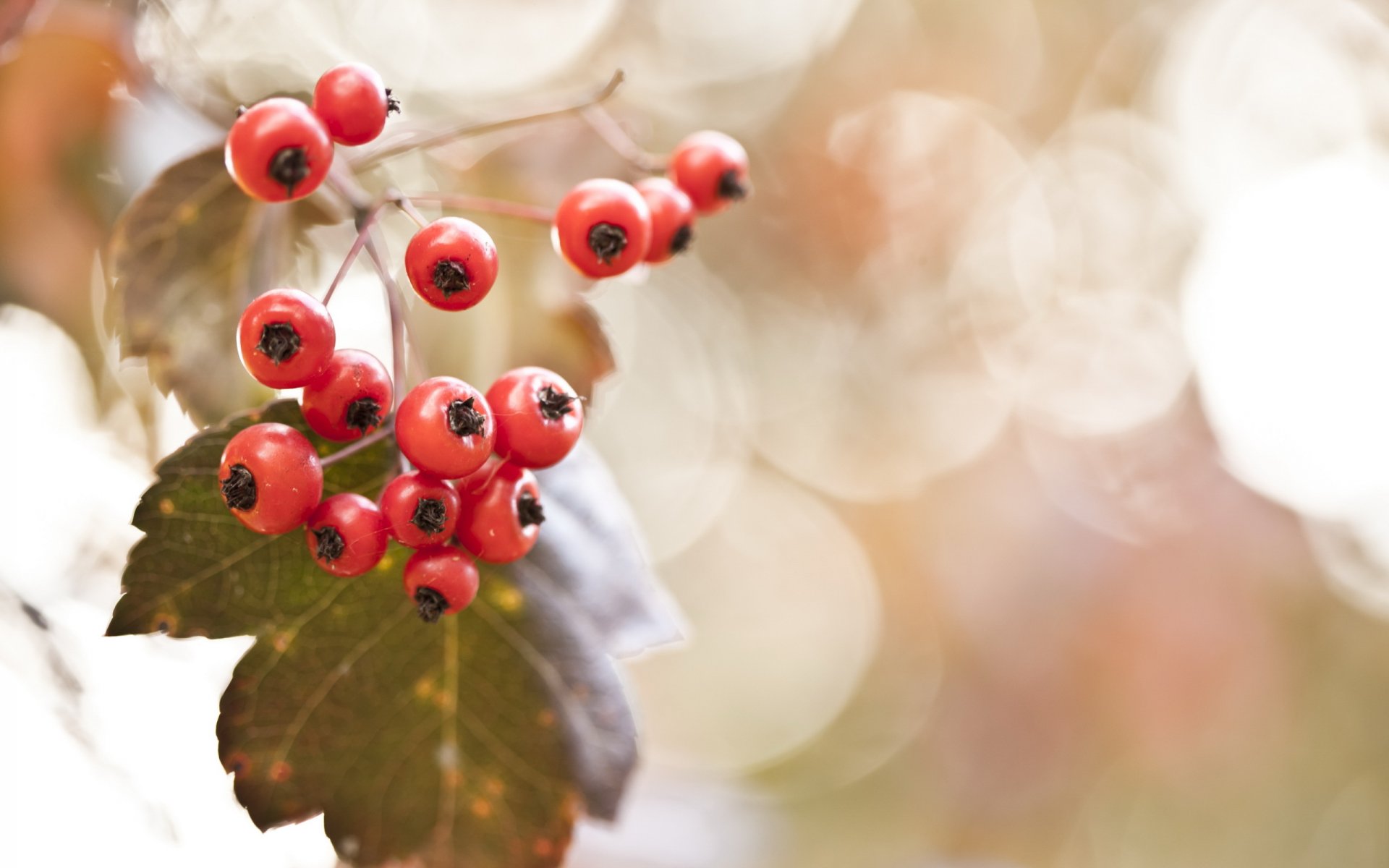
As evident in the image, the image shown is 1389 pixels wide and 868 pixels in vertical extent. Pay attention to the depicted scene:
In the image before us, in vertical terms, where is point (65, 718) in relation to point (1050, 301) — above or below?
above

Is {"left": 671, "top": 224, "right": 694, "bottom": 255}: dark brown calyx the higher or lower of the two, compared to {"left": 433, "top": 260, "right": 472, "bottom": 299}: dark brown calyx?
lower

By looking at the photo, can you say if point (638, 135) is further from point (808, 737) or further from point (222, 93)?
point (808, 737)

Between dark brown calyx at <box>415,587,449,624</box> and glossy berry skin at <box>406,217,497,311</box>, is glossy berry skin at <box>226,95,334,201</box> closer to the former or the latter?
glossy berry skin at <box>406,217,497,311</box>

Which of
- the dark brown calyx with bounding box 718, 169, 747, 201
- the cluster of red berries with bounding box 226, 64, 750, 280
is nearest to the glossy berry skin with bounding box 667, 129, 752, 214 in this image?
the dark brown calyx with bounding box 718, 169, 747, 201

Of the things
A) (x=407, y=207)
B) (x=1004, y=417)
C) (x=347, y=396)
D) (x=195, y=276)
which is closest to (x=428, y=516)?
(x=347, y=396)

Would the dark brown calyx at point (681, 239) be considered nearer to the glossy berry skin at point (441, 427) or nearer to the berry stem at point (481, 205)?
the berry stem at point (481, 205)

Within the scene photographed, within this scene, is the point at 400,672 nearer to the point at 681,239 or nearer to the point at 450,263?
the point at 450,263

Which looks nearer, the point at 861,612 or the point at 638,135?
the point at 638,135

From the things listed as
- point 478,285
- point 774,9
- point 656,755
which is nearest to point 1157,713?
point 656,755
